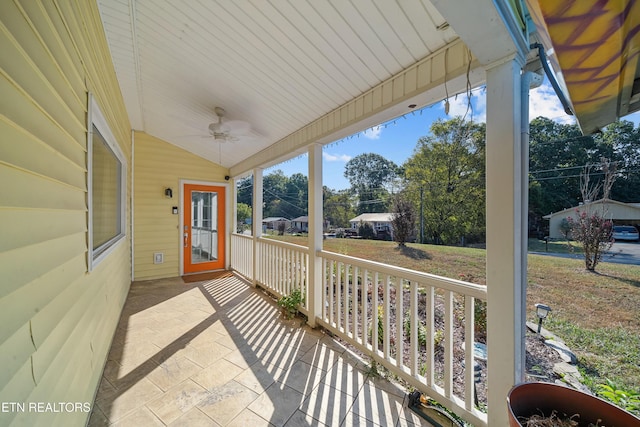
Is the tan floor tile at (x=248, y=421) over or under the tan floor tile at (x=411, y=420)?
over

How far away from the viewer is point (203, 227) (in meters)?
5.49

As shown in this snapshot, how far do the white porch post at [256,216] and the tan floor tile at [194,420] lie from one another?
2.71 m

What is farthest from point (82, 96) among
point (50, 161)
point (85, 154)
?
point (50, 161)

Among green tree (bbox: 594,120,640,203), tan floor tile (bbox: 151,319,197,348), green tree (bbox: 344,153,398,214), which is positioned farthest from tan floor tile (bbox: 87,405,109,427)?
green tree (bbox: 344,153,398,214)

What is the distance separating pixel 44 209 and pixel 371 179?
8644mm

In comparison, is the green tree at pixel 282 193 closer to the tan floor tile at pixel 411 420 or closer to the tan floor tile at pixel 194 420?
the tan floor tile at pixel 194 420

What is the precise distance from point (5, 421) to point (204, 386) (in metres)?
1.41

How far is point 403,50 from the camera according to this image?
1.67m

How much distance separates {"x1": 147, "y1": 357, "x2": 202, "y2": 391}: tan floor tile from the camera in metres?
1.95

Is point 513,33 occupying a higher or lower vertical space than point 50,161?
higher

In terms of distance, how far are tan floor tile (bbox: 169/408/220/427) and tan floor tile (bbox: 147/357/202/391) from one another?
38cm

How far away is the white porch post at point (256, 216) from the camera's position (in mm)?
4355

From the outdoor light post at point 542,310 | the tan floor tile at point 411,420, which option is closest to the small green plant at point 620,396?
the outdoor light post at point 542,310

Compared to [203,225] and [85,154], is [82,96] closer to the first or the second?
[85,154]
